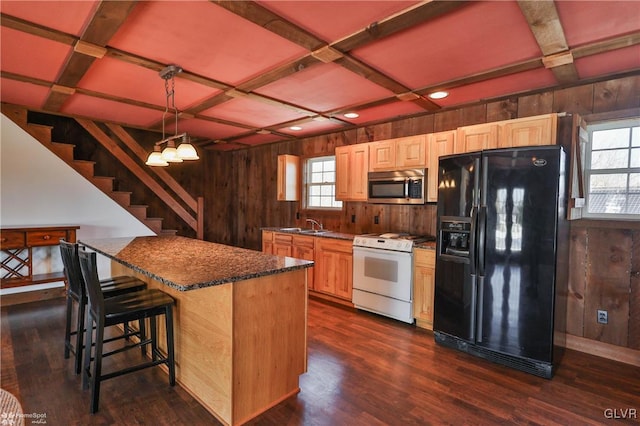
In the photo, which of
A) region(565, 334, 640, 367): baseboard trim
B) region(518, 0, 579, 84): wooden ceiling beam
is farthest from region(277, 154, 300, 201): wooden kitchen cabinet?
region(565, 334, 640, 367): baseboard trim

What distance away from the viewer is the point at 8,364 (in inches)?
102

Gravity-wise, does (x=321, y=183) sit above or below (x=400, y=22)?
below

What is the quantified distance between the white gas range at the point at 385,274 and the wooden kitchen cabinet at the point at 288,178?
1.92 meters

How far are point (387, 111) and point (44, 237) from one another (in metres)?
4.54

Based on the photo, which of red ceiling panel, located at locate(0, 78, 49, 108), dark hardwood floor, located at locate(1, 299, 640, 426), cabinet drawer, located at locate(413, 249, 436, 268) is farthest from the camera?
cabinet drawer, located at locate(413, 249, 436, 268)

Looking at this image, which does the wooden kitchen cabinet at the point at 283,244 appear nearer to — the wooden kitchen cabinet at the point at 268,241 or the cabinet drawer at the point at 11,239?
the wooden kitchen cabinet at the point at 268,241

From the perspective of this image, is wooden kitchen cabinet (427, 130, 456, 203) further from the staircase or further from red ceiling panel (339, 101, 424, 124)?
the staircase

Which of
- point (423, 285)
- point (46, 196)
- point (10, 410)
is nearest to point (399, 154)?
point (423, 285)

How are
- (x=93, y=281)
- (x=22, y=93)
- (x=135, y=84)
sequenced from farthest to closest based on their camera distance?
(x=22, y=93)
(x=135, y=84)
(x=93, y=281)

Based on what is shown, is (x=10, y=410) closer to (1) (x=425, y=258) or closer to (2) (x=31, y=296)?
(2) (x=31, y=296)

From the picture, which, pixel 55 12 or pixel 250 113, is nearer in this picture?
pixel 55 12

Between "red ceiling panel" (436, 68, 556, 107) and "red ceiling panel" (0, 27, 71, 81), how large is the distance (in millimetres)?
3449

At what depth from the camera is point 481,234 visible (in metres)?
2.77

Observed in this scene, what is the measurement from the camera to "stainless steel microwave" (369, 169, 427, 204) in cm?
376
